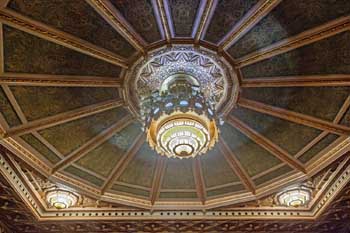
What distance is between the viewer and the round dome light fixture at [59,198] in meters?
7.63

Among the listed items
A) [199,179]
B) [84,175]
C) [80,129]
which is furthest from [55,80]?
[199,179]

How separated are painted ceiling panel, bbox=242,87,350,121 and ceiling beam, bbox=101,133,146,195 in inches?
68.8

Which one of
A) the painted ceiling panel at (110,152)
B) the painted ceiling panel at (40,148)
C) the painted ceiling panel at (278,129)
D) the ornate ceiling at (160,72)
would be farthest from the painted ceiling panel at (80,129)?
the painted ceiling panel at (278,129)

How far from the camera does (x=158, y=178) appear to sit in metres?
7.61

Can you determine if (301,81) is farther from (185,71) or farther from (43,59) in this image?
(43,59)

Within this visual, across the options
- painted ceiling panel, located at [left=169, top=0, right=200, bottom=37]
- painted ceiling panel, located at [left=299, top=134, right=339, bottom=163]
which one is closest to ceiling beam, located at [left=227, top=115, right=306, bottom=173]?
painted ceiling panel, located at [left=299, top=134, right=339, bottom=163]

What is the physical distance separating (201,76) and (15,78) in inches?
98.0

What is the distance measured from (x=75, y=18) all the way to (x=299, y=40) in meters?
2.74

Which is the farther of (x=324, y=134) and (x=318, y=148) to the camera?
(x=318, y=148)

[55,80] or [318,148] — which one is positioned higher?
[55,80]

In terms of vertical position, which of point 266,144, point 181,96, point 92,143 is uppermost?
point 92,143

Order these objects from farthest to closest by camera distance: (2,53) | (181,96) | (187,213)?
(187,213)
(181,96)
(2,53)

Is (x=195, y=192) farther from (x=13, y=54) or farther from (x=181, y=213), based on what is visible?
(x=13, y=54)

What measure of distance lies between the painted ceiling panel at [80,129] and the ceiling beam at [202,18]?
1684mm
